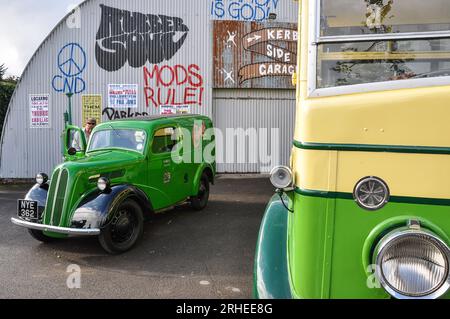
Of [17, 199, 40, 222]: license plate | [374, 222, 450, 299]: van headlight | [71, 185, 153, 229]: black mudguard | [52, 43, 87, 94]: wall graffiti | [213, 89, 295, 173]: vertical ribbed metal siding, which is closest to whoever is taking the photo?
[374, 222, 450, 299]: van headlight

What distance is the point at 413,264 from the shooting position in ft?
5.50

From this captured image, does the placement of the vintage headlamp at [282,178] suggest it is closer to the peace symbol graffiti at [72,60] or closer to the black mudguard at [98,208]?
the black mudguard at [98,208]

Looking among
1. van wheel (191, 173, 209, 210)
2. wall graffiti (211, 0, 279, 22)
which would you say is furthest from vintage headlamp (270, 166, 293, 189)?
wall graffiti (211, 0, 279, 22)

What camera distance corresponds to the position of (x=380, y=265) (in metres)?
1.70

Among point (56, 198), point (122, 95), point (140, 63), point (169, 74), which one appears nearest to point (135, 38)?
point (140, 63)

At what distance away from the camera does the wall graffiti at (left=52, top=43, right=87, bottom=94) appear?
10844 mm

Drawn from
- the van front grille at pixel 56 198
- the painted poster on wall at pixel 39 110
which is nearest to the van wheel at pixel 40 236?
the van front grille at pixel 56 198

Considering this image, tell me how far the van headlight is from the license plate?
450 centimetres

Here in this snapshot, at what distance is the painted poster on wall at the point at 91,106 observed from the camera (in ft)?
35.8

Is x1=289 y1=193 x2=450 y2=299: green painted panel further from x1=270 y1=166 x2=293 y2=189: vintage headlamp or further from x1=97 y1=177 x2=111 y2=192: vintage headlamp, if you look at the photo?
x1=97 y1=177 x2=111 y2=192: vintage headlamp

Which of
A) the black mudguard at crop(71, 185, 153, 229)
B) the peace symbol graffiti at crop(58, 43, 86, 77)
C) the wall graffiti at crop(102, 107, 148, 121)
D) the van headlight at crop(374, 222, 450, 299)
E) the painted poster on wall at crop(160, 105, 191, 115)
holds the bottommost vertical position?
the black mudguard at crop(71, 185, 153, 229)

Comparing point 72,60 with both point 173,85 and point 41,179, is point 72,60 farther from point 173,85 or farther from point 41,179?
point 41,179

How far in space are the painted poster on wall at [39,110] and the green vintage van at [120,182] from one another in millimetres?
5116

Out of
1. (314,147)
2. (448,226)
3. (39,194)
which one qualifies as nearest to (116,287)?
(39,194)
